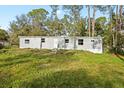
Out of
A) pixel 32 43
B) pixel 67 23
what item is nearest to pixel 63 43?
pixel 32 43

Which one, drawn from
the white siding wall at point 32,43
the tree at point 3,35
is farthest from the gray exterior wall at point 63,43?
the tree at point 3,35

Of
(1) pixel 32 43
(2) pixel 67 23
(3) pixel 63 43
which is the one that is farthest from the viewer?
(2) pixel 67 23

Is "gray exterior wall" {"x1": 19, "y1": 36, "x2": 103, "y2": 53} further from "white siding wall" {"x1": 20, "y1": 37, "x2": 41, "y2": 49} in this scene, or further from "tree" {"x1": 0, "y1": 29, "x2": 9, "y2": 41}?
"tree" {"x1": 0, "y1": 29, "x2": 9, "y2": 41}

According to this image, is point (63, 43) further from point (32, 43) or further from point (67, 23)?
point (67, 23)

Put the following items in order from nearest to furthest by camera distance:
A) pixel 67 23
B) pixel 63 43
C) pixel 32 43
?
pixel 63 43 < pixel 32 43 < pixel 67 23

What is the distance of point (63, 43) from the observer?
26.7 m

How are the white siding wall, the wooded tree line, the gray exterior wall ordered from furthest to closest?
1. the wooded tree line
2. the white siding wall
3. the gray exterior wall

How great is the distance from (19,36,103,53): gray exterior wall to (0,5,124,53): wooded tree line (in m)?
4.80

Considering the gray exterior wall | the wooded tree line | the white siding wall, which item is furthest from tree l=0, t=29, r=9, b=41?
the gray exterior wall

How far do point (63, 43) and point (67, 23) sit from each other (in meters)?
12.9

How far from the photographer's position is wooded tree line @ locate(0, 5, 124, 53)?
33.9 m
